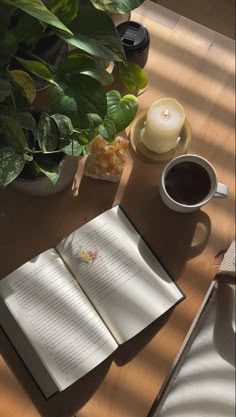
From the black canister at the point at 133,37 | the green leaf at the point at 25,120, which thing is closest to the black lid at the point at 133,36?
the black canister at the point at 133,37

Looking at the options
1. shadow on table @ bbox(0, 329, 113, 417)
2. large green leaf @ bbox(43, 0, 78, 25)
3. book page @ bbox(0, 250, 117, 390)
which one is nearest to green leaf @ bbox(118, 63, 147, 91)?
large green leaf @ bbox(43, 0, 78, 25)

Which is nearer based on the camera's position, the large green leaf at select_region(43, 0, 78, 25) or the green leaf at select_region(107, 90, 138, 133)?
the large green leaf at select_region(43, 0, 78, 25)

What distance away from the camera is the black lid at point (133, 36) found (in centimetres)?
86

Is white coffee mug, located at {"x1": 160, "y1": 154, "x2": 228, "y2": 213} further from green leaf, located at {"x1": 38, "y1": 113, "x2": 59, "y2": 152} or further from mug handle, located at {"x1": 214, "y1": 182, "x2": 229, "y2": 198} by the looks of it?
green leaf, located at {"x1": 38, "y1": 113, "x2": 59, "y2": 152}

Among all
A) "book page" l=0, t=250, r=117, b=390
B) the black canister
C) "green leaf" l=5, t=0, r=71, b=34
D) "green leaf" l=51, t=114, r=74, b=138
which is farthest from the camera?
the black canister

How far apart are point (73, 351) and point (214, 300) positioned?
391 millimetres

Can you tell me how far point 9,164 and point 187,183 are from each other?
0.33m

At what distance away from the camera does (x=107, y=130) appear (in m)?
0.69

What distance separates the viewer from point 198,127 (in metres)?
0.92

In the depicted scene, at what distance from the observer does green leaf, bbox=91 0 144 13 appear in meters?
0.61

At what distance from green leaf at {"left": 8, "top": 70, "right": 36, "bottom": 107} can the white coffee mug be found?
268 mm

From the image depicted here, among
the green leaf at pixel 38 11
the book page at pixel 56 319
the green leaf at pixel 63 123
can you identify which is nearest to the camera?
the green leaf at pixel 38 11

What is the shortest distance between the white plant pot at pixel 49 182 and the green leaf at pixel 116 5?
0.23m

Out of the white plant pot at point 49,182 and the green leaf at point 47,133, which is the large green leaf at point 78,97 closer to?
the green leaf at point 47,133
